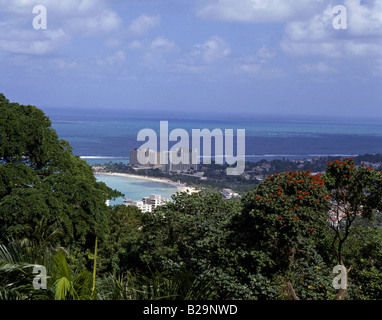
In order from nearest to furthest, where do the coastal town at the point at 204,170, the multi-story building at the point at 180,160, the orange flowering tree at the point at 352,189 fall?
the orange flowering tree at the point at 352,189
the coastal town at the point at 204,170
the multi-story building at the point at 180,160

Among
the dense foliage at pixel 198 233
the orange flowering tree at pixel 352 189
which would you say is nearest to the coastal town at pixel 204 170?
the dense foliage at pixel 198 233

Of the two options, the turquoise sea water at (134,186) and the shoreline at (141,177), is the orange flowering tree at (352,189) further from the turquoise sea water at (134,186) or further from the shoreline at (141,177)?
the shoreline at (141,177)

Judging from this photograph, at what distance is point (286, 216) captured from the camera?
5148mm

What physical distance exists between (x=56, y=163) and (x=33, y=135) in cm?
93

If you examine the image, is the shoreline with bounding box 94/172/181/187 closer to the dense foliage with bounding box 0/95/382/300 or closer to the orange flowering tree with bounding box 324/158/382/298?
the dense foliage with bounding box 0/95/382/300

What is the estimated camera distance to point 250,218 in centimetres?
575

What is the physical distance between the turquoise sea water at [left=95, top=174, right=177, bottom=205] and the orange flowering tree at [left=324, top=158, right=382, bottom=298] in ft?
103

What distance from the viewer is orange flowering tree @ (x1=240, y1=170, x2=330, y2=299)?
17.1 feet

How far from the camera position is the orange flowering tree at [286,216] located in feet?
17.1

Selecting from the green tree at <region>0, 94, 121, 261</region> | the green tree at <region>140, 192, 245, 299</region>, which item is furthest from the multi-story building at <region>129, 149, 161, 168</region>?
the green tree at <region>140, 192, 245, 299</region>

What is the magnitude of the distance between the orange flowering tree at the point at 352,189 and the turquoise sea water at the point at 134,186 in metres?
31.5

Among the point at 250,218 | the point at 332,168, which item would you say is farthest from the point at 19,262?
the point at 332,168

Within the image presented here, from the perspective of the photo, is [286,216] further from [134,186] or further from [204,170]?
[134,186]
